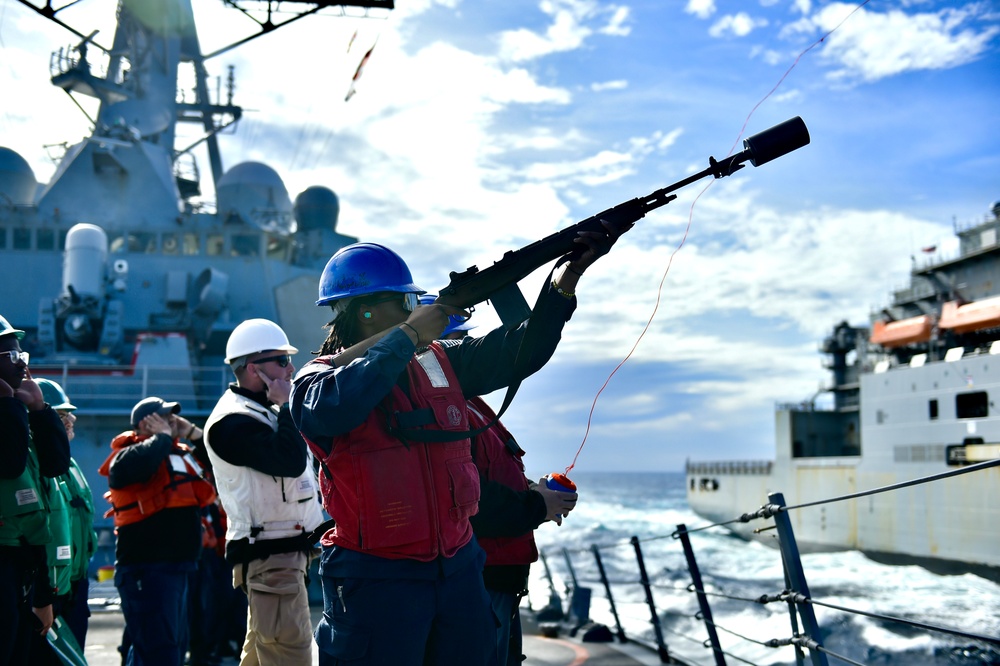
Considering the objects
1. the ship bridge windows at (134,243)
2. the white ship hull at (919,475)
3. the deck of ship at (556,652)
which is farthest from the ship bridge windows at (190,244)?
the white ship hull at (919,475)

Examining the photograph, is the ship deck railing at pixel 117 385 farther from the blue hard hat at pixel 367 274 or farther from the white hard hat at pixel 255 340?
the blue hard hat at pixel 367 274

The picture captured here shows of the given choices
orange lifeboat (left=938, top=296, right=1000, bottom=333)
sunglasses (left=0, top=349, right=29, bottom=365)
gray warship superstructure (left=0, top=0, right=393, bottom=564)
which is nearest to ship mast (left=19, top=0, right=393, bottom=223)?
gray warship superstructure (left=0, top=0, right=393, bottom=564)

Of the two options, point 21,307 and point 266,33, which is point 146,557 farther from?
point 21,307

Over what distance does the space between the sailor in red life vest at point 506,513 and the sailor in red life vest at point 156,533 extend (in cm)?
172

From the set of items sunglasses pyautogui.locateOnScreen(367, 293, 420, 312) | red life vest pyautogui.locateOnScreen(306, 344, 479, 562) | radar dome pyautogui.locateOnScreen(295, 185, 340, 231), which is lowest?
red life vest pyautogui.locateOnScreen(306, 344, 479, 562)

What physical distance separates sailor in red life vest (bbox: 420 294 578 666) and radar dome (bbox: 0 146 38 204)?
2146 cm

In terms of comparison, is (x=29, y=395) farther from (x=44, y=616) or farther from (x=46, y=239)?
(x=46, y=239)

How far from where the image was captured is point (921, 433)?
25672 mm

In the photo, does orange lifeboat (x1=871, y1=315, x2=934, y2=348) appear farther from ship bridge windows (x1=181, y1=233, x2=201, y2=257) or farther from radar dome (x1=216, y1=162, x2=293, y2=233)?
ship bridge windows (x1=181, y1=233, x2=201, y2=257)

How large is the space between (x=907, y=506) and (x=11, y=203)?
995 inches

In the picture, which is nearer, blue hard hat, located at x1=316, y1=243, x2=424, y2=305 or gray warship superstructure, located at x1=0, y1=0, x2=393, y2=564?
blue hard hat, located at x1=316, y1=243, x2=424, y2=305

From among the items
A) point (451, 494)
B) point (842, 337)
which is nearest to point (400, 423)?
point (451, 494)

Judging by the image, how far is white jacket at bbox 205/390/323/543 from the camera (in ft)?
11.2

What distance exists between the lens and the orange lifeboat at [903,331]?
2792 centimetres
